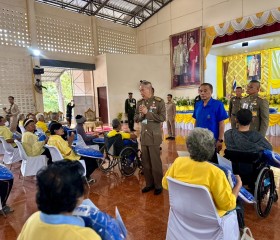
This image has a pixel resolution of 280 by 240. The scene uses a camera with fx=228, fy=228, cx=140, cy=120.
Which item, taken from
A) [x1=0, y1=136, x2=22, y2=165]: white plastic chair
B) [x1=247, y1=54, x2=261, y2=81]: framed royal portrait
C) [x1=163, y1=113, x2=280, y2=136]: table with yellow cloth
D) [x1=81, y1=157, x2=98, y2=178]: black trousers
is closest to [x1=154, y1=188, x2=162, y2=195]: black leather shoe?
[x1=81, y1=157, x2=98, y2=178]: black trousers

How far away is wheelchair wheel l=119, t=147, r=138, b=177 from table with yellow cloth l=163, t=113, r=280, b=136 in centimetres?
446

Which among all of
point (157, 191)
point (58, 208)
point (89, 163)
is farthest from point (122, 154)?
point (58, 208)

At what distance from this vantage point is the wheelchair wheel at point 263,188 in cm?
205

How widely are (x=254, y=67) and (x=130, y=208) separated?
1027 cm

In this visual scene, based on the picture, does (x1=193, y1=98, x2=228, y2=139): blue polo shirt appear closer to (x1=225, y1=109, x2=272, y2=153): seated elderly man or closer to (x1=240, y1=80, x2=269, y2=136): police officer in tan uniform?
(x1=225, y1=109, x2=272, y2=153): seated elderly man

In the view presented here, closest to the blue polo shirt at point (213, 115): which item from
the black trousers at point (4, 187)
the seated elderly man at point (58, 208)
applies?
the seated elderly man at point (58, 208)

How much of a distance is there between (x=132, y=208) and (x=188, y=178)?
1455mm

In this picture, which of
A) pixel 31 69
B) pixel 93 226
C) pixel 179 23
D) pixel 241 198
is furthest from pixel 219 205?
pixel 179 23

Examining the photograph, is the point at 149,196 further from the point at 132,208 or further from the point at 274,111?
the point at 274,111

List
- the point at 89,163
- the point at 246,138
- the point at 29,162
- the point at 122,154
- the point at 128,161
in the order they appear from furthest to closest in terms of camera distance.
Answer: the point at 128,161 < the point at 122,154 < the point at 89,163 < the point at 29,162 < the point at 246,138

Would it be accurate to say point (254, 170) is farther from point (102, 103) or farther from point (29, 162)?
point (102, 103)

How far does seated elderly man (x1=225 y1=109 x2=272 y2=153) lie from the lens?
2.13 m

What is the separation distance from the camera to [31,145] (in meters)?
3.41

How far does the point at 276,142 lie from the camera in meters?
5.65
